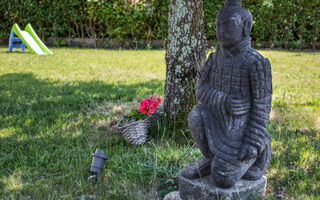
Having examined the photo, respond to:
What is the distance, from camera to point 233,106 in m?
2.51

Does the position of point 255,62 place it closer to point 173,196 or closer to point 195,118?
point 195,118

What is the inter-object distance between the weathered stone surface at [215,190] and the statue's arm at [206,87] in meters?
0.67

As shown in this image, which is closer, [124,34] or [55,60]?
[55,60]

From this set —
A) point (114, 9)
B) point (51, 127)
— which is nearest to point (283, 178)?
point (51, 127)

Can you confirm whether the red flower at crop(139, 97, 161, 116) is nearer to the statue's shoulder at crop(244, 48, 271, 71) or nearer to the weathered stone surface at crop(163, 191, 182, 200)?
the weathered stone surface at crop(163, 191, 182, 200)

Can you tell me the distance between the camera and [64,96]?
5918mm

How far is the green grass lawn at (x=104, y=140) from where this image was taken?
3.08m

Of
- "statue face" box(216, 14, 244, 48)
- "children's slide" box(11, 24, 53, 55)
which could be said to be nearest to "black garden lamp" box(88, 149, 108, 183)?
"statue face" box(216, 14, 244, 48)

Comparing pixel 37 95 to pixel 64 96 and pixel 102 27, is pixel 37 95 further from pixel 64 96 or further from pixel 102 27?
pixel 102 27

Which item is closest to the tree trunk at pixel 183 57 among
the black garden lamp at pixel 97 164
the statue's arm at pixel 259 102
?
the black garden lamp at pixel 97 164

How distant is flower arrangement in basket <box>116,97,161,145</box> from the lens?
3.92 m

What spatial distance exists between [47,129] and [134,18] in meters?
8.00

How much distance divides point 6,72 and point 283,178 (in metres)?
6.91

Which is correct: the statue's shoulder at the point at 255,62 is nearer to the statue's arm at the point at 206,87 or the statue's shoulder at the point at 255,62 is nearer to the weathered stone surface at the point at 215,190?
the statue's arm at the point at 206,87
